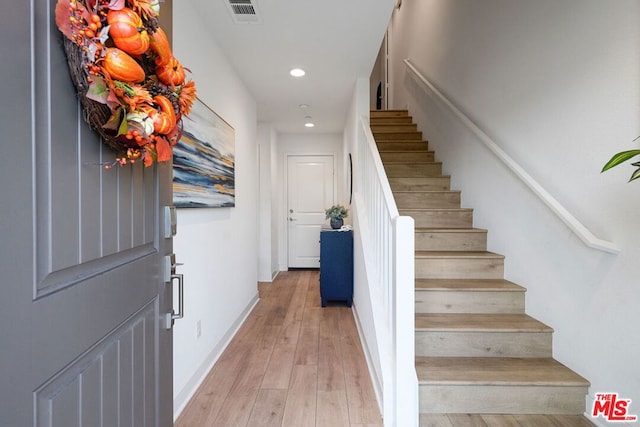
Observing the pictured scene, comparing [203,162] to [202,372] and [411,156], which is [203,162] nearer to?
[202,372]

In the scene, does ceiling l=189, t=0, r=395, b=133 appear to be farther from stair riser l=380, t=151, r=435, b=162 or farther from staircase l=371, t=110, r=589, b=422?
staircase l=371, t=110, r=589, b=422

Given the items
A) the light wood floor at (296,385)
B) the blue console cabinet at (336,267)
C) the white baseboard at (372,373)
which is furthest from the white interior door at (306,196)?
the white baseboard at (372,373)

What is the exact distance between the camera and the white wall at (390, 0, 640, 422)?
1.42 metres

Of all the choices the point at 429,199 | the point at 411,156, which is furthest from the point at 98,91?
the point at 411,156

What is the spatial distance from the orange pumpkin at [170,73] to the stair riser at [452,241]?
216cm

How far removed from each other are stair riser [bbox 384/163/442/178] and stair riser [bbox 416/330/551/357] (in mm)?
1865

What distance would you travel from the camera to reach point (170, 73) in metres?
0.80

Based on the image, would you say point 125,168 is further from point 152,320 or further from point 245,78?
point 245,78

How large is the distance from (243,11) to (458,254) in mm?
2285

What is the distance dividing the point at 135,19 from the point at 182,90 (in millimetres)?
208

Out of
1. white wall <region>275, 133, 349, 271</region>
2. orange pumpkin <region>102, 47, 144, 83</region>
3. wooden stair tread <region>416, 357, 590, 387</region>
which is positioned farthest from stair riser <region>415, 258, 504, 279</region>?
white wall <region>275, 133, 349, 271</region>

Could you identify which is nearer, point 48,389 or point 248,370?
point 48,389

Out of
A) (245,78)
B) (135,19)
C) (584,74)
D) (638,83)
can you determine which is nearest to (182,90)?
(135,19)

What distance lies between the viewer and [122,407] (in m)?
0.81
